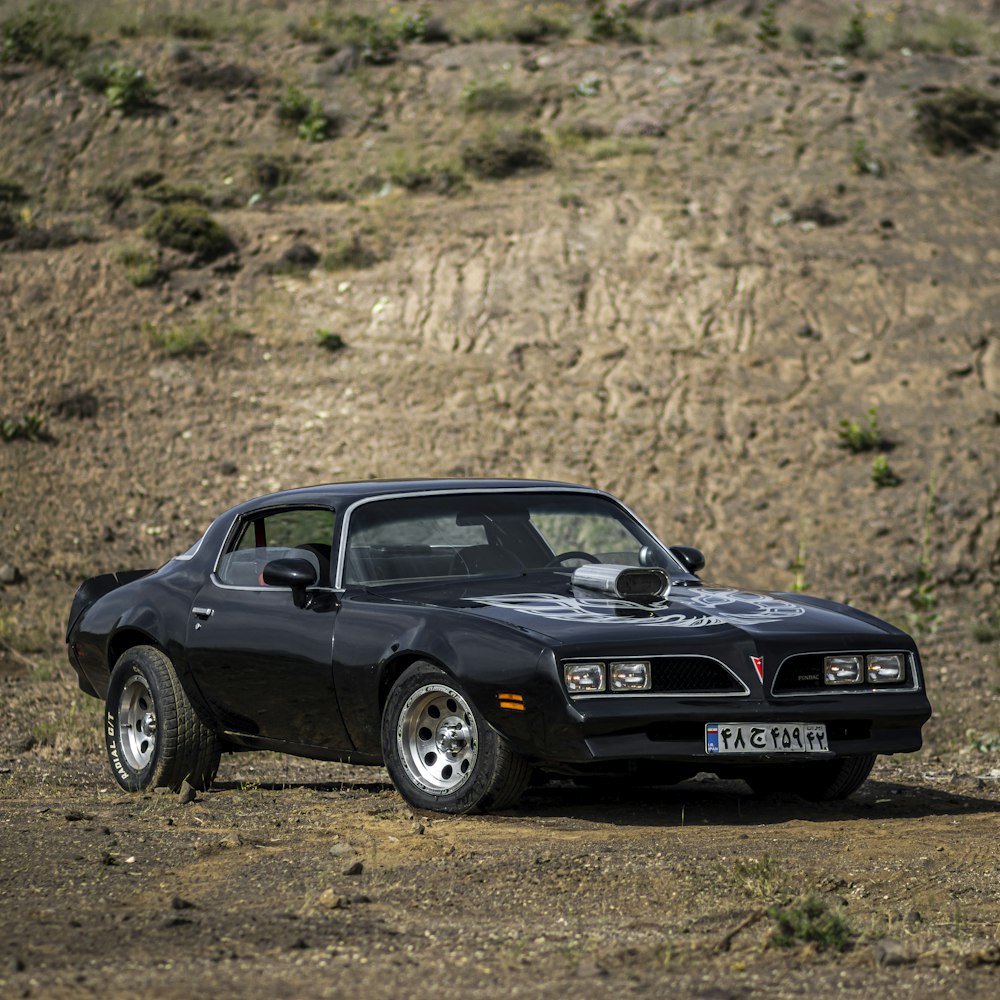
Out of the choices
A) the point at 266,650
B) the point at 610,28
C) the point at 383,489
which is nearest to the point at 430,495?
the point at 383,489

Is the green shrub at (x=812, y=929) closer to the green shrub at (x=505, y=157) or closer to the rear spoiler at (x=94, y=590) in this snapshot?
the rear spoiler at (x=94, y=590)

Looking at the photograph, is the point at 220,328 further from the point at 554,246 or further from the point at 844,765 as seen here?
the point at 844,765

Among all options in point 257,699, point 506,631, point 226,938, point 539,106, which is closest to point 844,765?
point 506,631

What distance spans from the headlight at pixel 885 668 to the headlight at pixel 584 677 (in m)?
1.42

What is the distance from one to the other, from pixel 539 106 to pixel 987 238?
33.5ft

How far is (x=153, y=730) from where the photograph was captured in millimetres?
8648

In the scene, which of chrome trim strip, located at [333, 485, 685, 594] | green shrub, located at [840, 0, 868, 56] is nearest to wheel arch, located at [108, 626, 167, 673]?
chrome trim strip, located at [333, 485, 685, 594]

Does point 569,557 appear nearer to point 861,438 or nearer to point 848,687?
point 848,687

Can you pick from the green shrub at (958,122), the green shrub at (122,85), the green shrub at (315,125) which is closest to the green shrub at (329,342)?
the green shrub at (315,125)

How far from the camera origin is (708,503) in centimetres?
2375

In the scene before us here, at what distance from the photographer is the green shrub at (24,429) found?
25.9 m

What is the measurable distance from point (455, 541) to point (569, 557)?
1.97ft

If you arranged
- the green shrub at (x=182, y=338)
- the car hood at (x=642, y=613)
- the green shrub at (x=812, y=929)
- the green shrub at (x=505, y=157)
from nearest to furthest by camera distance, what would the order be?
the green shrub at (x=812, y=929), the car hood at (x=642, y=613), the green shrub at (x=182, y=338), the green shrub at (x=505, y=157)

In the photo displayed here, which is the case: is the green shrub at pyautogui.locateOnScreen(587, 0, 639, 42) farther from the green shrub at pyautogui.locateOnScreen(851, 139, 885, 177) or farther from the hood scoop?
the hood scoop
